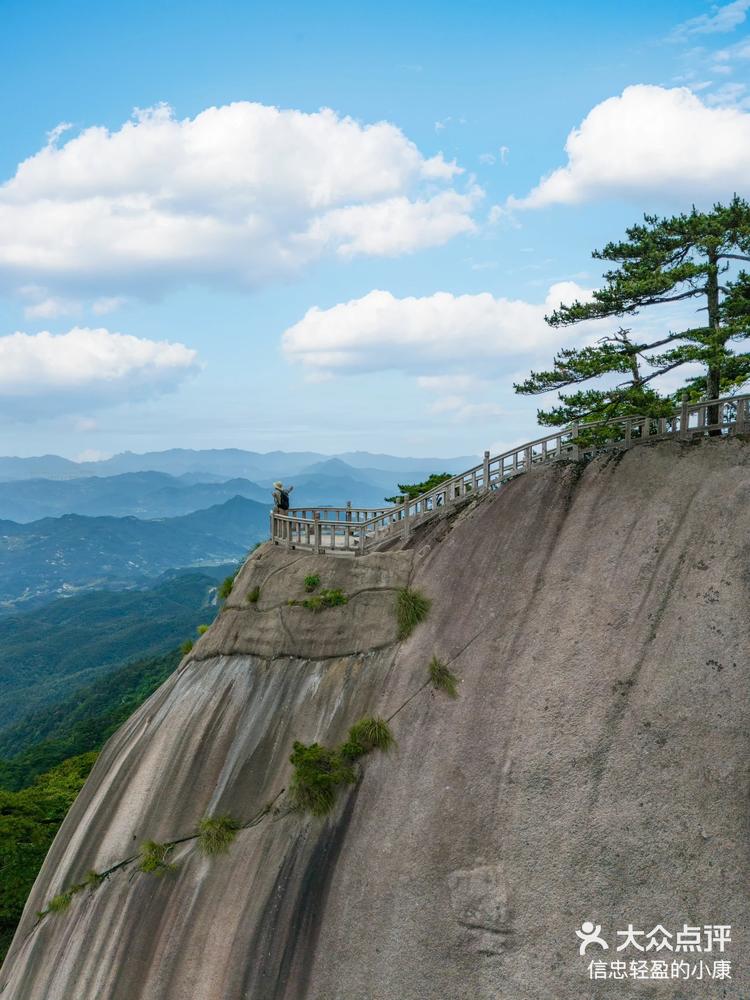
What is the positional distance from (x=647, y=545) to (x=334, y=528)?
35.6 ft

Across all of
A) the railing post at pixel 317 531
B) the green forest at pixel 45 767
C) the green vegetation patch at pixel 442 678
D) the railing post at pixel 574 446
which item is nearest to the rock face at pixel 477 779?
the green vegetation patch at pixel 442 678

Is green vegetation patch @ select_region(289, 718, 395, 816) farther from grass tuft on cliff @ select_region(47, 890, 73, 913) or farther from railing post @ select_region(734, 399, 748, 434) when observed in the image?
railing post @ select_region(734, 399, 748, 434)

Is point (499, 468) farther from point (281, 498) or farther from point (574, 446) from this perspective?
point (281, 498)

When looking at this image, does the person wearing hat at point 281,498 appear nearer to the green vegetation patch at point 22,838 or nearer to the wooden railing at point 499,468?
the wooden railing at point 499,468

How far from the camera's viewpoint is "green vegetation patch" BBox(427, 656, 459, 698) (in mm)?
18219

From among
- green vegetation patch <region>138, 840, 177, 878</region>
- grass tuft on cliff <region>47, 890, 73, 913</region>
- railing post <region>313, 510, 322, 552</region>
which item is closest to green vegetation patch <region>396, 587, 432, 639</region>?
railing post <region>313, 510, 322, 552</region>

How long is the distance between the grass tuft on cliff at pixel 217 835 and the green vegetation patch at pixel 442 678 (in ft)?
24.0

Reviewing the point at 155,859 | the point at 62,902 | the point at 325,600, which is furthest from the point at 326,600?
the point at 62,902

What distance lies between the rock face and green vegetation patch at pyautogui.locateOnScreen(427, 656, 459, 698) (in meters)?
0.25

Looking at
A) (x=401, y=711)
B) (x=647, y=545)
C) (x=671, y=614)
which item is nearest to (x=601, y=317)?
(x=647, y=545)

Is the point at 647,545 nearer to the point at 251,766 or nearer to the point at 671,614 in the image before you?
the point at 671,614

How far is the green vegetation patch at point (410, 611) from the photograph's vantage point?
20312 millimetres

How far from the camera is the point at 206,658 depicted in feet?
79.9

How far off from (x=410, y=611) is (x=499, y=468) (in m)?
6.08
